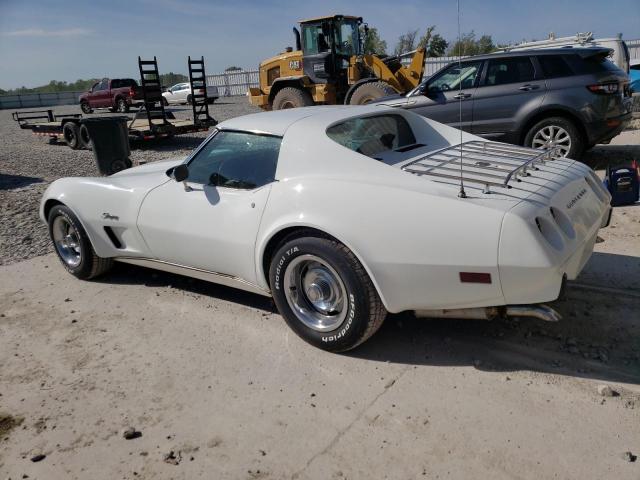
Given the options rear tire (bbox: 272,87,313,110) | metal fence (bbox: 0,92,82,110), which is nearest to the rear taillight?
rear tire (bbox: 272,87,313,110)

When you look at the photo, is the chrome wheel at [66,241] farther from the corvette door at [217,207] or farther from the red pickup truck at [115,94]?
the red pickup truck at [115,94]

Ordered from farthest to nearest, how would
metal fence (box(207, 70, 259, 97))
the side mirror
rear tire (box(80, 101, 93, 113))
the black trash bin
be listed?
metal fence (box(207, 70, 259, 97)) → rear tire (box(80, 101, 93, 113)) → the black trash bin → the side mirror

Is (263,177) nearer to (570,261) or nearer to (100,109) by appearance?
(570,261)

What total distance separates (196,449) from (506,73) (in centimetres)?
728

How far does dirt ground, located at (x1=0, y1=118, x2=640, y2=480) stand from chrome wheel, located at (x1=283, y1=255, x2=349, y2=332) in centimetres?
21

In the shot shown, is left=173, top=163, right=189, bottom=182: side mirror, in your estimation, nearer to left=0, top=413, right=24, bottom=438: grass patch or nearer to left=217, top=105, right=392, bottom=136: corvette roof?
left=217, top=105, right=392, bottom=136: corvette roof

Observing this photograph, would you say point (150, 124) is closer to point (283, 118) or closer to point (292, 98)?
point (292, 98)

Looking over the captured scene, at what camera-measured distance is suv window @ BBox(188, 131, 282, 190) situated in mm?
3502

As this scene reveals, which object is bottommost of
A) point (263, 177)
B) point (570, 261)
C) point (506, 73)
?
point (570, 261)

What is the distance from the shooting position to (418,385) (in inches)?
115

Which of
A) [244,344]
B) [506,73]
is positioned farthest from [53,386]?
[506,73]

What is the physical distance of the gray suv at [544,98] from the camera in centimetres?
727

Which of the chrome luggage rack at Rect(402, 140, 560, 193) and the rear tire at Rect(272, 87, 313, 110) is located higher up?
the rear tire at Rect(272, 87, 313, 110)

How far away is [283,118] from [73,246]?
2459 millimetres
